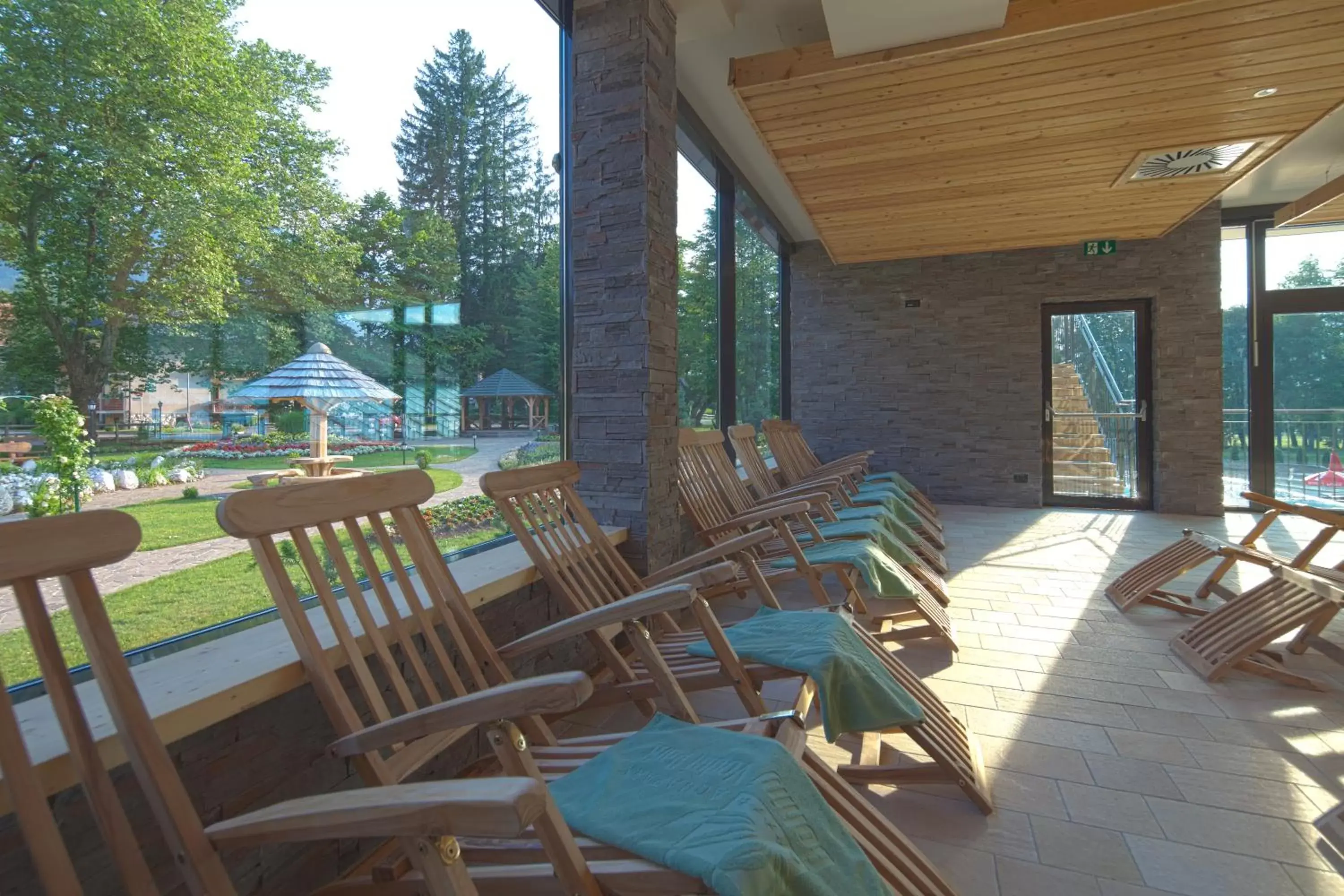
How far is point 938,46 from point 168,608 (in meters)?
3.48

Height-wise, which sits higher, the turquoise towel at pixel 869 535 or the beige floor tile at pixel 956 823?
the turquoise towel at pixel 869 535

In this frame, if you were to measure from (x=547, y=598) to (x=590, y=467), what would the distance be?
68cm

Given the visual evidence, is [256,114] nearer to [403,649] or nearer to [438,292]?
[438,292]

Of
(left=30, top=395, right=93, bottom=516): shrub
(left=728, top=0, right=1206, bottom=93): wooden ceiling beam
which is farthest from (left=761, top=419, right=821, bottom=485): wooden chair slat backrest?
(left=30, top=395, right=93, bottom=516): shrub

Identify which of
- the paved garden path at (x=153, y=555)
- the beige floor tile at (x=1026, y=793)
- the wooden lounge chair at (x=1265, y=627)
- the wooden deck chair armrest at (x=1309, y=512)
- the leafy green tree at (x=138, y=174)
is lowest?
the beige floor tile at (x=1026, y=793)

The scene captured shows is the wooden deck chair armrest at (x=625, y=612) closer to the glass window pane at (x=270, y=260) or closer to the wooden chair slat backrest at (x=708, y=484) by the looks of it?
the glass window pane at (x=270, y=260)

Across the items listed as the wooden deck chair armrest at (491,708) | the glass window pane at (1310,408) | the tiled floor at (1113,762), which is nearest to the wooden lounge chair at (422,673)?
the wooden deck chair armrest at (491,708)

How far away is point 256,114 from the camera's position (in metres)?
1.64

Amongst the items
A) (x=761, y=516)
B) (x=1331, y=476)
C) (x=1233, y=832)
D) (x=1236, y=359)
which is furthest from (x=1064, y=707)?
(x=1331, y=476)

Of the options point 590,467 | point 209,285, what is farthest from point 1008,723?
point 209,285

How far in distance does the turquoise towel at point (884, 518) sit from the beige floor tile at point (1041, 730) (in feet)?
5.22

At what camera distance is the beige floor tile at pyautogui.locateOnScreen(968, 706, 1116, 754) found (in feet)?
6.99

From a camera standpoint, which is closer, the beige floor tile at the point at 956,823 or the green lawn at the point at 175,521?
the green lawn at the point at 175,521

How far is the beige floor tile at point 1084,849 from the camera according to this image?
1550 mm
